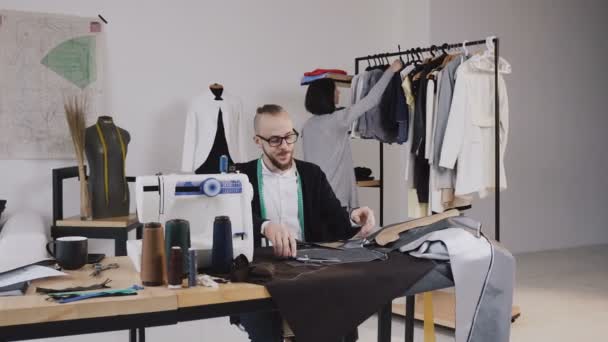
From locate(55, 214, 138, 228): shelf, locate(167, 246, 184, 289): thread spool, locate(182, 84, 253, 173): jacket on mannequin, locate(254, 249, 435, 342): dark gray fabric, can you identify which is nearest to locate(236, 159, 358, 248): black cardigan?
locate(254, 249, 435, 342): dark gray fabric

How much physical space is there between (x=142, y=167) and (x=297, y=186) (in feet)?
8.52

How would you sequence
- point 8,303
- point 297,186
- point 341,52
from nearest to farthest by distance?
point 8,303
point 297,186
point 341,52

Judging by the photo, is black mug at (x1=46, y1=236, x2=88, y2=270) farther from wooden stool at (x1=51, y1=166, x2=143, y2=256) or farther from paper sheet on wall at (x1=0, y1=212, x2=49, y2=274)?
wooden stool at (x1=51, y1=166, x2=143, y2=256)

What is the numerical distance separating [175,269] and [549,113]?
576cm

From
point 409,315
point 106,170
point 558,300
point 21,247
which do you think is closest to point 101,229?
point 106,170

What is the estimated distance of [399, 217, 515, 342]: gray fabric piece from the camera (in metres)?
1.98

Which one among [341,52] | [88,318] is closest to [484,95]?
[341,52]

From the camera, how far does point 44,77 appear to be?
14.9 feet

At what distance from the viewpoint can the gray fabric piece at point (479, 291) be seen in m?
1.98

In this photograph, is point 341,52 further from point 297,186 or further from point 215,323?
point 297,186

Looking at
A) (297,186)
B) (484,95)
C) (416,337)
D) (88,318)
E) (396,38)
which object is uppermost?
(396,38)

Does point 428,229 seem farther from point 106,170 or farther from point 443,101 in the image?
point 106,170

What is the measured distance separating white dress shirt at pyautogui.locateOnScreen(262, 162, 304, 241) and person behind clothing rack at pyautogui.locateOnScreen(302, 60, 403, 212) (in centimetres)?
171

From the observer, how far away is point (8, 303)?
58.3 inches
